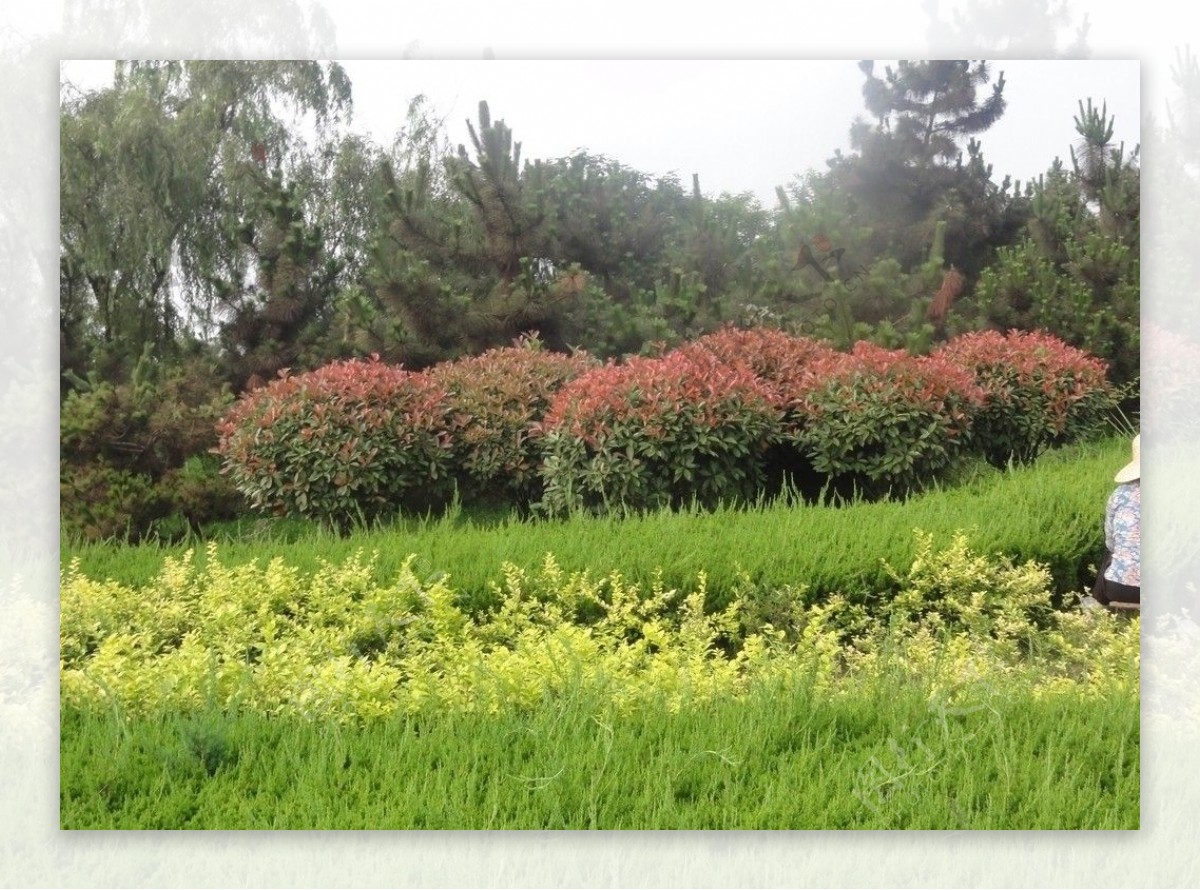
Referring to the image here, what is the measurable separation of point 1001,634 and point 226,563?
2.61 m

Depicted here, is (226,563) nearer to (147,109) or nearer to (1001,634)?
(147,109)

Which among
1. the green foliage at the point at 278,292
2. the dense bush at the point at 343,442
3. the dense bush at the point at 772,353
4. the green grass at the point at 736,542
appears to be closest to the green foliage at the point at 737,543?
the green grass at the point at 736,542

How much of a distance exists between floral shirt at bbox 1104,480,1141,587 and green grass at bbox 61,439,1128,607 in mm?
37

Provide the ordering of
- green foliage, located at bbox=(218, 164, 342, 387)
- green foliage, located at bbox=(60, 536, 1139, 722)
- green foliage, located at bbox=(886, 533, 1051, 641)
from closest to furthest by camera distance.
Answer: green foliage, located at bbox=(60, 536, 1139, 722)
green foliage, located at bbox=(886, 533, 1051, 641)
green foliage, located at bbox=(218, 164, 342, 387)

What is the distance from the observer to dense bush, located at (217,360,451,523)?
12.7 feet

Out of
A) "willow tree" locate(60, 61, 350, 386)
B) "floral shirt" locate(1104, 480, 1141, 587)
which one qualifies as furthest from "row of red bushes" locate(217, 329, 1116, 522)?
"willow tree" locate(60, 61, 350, 386)

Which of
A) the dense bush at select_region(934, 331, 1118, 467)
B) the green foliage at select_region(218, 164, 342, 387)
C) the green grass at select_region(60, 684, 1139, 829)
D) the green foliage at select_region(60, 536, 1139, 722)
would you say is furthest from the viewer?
the dense bush at select_region(934, 331, 1118, 467)

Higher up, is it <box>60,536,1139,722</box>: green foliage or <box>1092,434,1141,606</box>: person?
<box>1092,434,1141,606</box>: person

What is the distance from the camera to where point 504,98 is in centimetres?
371

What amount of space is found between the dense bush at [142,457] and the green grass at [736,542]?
0.11 meters

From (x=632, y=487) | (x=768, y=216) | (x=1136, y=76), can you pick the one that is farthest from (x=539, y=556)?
(x=1136, y=76)

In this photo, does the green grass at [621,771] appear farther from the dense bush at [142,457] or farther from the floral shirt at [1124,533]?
the dense bush at [142,457]

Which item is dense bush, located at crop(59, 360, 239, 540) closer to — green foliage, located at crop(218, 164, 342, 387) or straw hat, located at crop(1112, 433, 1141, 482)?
green foliage, located at crop(218, 164, 342, 387)

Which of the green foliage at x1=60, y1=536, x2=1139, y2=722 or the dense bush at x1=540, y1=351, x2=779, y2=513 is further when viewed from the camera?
the dense bush at x1=540, y1=351, x2=779, y2=513
